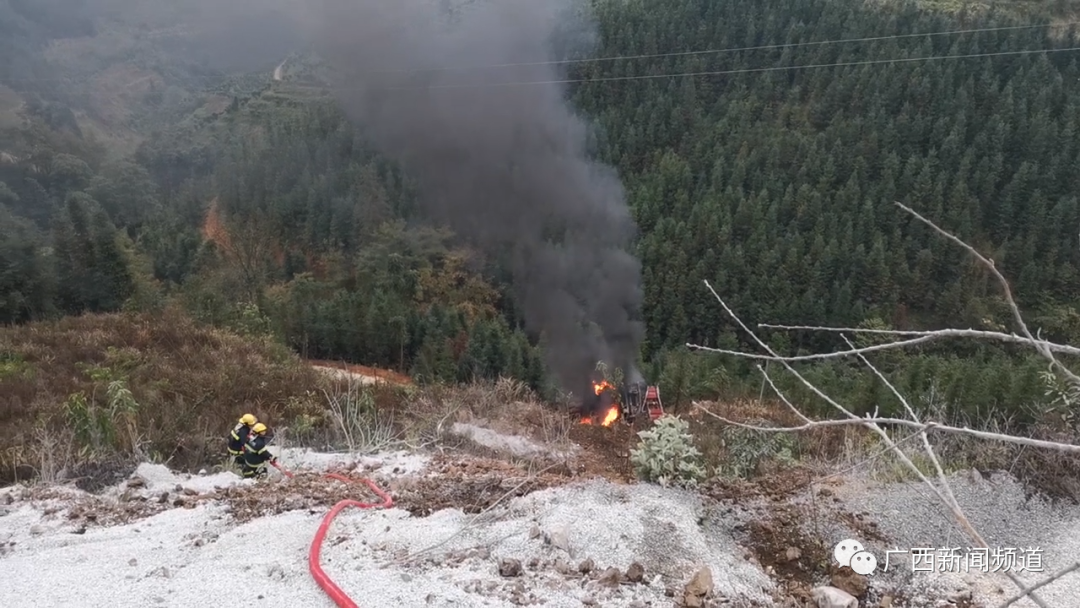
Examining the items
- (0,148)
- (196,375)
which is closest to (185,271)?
(0,148)

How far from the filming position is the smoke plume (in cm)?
3086

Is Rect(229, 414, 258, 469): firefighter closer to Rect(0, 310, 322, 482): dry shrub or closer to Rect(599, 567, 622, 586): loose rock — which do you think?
Rect(0, 310, 322, 482): dry shrub

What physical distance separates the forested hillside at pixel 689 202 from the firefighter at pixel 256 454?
16004 mm

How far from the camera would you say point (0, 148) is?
1876 inches

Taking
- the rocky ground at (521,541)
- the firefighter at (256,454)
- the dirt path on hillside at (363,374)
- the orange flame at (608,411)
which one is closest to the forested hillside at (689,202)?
the dirt path on hillside at (363,374)

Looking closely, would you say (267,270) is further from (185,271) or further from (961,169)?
(961,169)

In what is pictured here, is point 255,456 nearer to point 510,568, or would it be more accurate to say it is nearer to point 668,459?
point 510,568

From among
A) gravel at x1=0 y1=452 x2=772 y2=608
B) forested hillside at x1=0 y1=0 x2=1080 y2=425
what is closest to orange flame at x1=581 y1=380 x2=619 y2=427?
forested hillside at x1=0 y1=0 x2=1080 y2=425

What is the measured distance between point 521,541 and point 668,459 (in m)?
1.28

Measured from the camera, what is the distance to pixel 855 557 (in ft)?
11.7

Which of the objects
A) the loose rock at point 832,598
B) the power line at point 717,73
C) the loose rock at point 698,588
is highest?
the power line at point 717,73

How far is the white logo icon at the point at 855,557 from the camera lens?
3510mm

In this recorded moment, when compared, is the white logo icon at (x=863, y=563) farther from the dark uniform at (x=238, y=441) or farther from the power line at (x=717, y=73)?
the power line at (x=717, y=73)

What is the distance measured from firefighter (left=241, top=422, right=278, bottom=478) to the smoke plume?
22.4 meters
